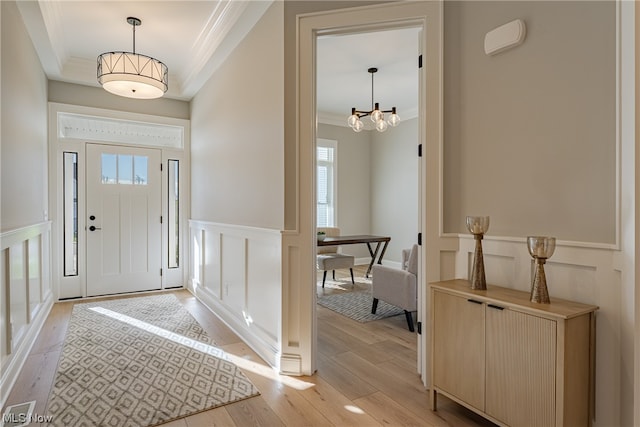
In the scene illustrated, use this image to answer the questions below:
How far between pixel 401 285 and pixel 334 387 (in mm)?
1380

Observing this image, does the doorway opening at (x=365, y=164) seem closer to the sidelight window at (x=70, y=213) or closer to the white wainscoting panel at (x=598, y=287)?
the white wainscoting panel at (x=598, y=287)

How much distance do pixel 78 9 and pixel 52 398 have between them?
3.15m

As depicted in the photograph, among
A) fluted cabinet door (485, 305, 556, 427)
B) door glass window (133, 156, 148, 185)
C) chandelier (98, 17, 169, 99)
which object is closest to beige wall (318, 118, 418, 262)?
door glass window (133, 156, 148, 185)

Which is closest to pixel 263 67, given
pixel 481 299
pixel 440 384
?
pixel 481 299

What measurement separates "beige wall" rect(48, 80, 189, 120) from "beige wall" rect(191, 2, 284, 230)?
2.34 feet

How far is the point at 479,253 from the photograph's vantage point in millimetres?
1924

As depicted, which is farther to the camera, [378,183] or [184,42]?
[378,183]

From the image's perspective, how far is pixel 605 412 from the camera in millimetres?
1564

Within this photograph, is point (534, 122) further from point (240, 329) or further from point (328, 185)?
point (328, 185)

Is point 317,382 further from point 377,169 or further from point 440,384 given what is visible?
point 377,169

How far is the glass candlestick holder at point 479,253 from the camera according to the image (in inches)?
75.4

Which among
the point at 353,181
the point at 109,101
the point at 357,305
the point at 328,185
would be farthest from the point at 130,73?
the point at 353,181

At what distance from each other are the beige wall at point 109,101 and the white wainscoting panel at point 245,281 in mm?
1843

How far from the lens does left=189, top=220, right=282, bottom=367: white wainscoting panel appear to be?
267cm
